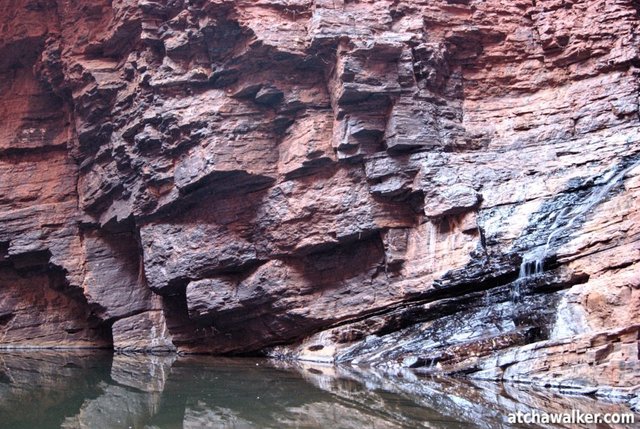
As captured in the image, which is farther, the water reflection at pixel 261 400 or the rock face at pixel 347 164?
the rock face at pixel 347 164

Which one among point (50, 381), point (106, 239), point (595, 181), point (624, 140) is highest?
point (624, 140)

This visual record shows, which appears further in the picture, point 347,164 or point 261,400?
point 347,164

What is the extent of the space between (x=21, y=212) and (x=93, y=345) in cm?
395

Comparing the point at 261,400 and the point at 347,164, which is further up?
the point at 347,164

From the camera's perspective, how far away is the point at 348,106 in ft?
43.1

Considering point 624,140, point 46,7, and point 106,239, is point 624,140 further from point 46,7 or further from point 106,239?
point 46,7

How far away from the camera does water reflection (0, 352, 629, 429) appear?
21.5 ft

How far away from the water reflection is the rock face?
1721mm

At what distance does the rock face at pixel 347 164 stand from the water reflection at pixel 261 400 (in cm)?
172

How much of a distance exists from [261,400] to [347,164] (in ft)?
21.0

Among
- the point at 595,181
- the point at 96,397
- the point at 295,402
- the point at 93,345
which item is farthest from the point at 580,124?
the point at 93,345

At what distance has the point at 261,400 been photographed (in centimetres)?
789

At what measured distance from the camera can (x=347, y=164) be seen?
1326 centimetres

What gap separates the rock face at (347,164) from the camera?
36.8 ft
